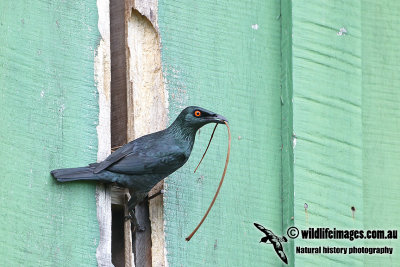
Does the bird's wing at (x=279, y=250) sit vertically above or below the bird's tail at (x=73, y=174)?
below

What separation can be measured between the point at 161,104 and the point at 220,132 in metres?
0.23

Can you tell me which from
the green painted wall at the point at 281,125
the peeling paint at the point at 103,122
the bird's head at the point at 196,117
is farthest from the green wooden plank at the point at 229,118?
the peeling paint at the point at 103,122

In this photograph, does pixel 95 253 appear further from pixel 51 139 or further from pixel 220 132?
pixel 220 132

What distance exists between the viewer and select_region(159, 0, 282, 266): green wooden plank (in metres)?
2.98

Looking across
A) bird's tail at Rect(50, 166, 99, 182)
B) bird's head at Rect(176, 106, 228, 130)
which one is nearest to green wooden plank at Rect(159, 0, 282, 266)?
bird's head at Rect(176, 106, 228, 130)

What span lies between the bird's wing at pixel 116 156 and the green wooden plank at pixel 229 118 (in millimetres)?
198

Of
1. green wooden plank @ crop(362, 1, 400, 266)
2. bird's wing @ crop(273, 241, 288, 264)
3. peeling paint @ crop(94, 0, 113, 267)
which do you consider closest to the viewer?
peeling paint @ crop(94, 0, 113, 267)

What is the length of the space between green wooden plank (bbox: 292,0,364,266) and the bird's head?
0.97 feet

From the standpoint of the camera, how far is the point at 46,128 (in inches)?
109

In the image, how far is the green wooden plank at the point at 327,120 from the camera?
9.96 ft

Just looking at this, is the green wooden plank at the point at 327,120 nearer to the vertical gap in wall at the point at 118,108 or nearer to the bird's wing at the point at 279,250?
the bird's wing at the point at 279,250

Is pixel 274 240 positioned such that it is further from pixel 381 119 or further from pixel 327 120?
pixel 381 119

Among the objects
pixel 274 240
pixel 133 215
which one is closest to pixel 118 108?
pixel 133 215

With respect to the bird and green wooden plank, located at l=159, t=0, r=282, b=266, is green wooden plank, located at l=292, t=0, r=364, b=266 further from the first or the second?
the bird
